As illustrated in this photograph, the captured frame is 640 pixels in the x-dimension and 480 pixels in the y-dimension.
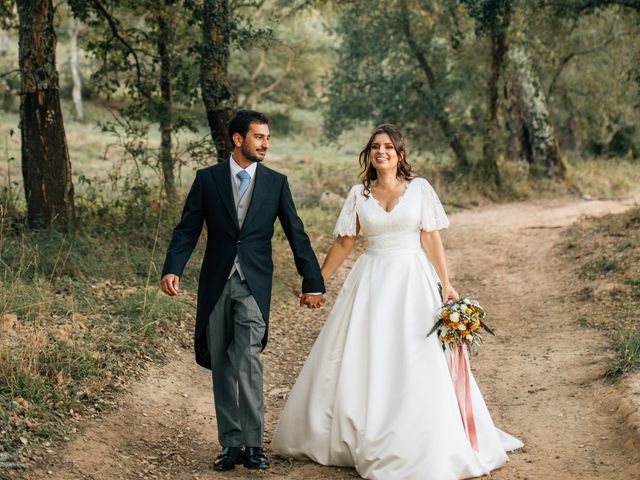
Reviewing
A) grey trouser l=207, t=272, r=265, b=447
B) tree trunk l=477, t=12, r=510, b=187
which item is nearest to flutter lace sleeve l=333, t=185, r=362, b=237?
grey trouser l=207, t=272, r=265, b=447

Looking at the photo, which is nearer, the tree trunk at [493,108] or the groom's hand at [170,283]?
the groom's hand at [170,283]

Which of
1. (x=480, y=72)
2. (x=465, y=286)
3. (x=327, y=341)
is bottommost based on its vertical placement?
(x=465, y=286)

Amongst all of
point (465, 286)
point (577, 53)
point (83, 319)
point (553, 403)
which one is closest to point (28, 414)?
point (83, 319)

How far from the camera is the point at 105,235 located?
10.6 metres

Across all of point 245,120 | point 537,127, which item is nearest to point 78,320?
point 245,120

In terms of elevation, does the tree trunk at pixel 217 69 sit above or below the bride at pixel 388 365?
above

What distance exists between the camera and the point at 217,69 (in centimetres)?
1108

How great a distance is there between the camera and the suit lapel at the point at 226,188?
577 cm

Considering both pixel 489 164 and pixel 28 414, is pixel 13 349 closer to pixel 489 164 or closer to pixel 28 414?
pixel 28 414

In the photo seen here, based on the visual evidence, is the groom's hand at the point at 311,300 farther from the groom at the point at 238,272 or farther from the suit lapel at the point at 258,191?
the suit lapel at the point at 258,191

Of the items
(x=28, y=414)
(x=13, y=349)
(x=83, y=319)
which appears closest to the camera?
(x=28, y=414)

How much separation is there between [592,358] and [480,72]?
48.3 feet

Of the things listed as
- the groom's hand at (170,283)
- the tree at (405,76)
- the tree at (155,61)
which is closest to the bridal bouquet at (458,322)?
the groom's hand at (170,283)

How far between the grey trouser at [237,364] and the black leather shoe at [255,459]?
5 centimetres
